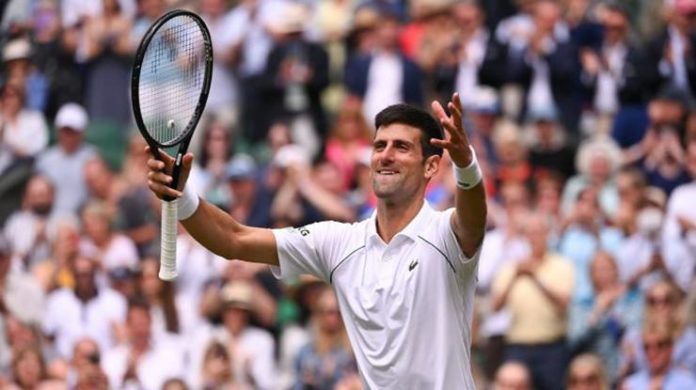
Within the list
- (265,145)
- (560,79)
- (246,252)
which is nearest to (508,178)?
(560,79)

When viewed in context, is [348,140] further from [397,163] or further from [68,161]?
[397,163]

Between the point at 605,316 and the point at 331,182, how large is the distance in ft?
9.71

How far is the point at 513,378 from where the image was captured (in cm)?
1266

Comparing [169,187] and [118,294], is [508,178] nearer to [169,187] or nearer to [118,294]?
[118,294]

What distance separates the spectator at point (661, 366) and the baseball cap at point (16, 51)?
7121 millimetres

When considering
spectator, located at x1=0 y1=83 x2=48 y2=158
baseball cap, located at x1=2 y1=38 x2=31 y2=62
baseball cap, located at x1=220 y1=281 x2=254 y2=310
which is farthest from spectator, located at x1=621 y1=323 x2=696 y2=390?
baseball cap, located at x1=2 y1=38 x2=31 y2=62

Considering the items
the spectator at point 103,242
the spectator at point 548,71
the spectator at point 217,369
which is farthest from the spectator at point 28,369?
the spectator at point 548,71

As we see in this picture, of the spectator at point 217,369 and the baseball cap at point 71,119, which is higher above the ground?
the baseball cap at point 71,119

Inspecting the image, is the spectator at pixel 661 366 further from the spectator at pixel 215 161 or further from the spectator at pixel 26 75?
the spectator at pixel 26 75

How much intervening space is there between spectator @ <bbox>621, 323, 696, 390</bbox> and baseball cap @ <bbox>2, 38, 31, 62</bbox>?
712cm

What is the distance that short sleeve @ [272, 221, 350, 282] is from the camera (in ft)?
28.4

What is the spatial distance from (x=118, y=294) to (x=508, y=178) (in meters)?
3.18

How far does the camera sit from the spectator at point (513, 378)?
12.6m

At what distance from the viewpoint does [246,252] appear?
8.63 m
